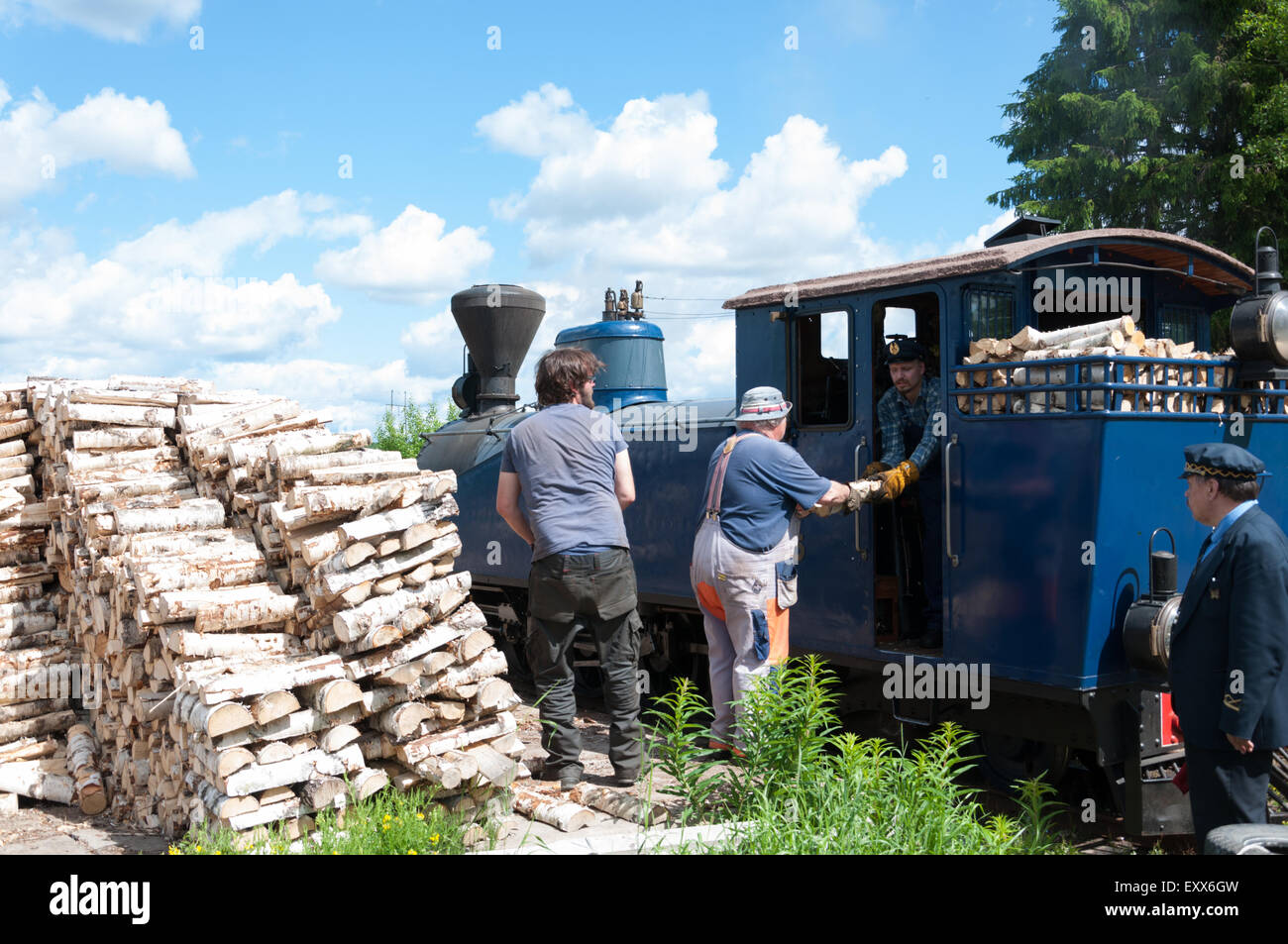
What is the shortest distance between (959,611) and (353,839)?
125 inches

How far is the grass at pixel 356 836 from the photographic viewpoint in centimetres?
414

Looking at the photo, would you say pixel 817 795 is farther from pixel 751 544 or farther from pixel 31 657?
pixel 31 657

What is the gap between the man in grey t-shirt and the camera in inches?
203

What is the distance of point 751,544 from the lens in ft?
16.9

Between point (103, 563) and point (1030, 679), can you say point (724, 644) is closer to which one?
point (1030, 679)

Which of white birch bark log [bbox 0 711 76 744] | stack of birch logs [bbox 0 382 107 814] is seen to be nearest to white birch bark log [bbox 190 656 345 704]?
stack of birch logs [bbox 0 382 107 814]

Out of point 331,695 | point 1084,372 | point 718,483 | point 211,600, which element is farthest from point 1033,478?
point 211,600

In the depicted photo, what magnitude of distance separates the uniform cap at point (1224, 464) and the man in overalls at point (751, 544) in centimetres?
168

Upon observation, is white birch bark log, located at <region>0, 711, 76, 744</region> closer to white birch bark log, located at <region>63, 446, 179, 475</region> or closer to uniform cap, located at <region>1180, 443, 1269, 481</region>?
white birch bark log, located at <region>63, 446, 179, 475</region>

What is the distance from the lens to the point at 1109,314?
6.37 meters

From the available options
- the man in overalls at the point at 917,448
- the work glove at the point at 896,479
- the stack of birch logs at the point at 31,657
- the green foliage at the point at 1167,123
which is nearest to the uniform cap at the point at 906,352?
the man in overalls at the point at 917,448

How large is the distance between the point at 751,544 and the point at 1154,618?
1.91 m

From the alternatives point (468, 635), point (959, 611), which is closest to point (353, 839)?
point (468, 635)

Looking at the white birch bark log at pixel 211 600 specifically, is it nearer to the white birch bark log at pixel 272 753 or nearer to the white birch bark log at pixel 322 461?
the white birch bark log at pixel 322 461
